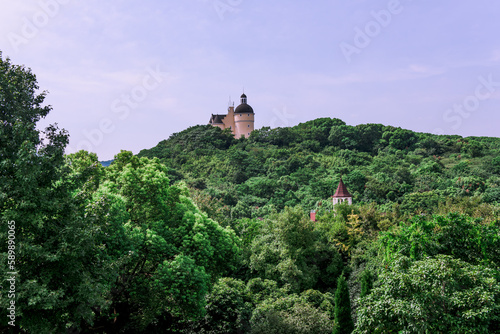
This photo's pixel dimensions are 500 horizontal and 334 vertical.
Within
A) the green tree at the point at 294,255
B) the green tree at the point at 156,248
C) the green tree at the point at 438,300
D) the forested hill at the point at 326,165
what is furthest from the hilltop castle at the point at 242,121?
the green tree at the point at 438,300

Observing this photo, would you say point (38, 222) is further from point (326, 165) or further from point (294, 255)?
point (326, 165)

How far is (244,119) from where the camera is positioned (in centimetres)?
6944

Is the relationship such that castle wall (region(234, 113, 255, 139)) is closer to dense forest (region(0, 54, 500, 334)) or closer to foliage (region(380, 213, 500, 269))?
dense forest (region(0, 54, 500, 334))

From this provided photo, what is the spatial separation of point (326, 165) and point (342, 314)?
4030 cm


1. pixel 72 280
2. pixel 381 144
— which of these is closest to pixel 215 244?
pixel 72 280

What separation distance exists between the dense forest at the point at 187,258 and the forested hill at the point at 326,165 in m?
12.4

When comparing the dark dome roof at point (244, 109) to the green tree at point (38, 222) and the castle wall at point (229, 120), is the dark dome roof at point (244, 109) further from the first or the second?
the green tree at point (38, 222)

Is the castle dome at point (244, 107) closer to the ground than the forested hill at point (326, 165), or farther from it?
farther from it

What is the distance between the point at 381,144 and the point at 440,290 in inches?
2265

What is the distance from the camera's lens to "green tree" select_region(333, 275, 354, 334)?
14.6m

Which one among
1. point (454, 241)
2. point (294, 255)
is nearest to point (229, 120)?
point (294, 255)

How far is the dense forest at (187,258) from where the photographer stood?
9.28 meters

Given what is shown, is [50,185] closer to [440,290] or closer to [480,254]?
[440,290]

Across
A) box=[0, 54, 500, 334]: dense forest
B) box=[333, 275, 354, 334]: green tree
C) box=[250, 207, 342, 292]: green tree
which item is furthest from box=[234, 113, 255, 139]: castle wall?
box=[333, 275, 354, 334]: green tree
